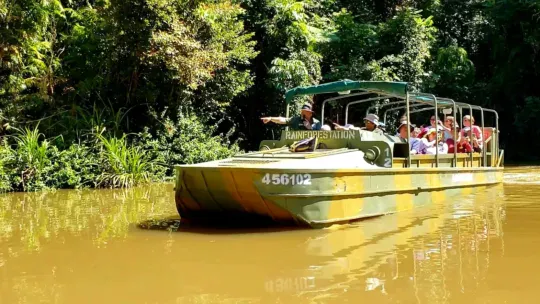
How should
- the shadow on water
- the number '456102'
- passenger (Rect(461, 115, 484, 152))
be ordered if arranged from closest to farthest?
the number '456102' < the shadow on water < passenger (Rect(461, 115, 484, 152))

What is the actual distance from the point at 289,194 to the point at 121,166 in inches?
284

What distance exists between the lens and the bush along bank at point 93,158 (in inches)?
503

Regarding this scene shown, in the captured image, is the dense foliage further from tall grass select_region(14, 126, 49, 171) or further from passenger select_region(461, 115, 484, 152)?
passenger select_region(461, 115, 484, 152)

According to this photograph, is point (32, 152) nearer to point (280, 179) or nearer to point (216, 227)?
point (216, 227)

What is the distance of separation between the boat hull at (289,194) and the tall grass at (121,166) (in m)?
5.37

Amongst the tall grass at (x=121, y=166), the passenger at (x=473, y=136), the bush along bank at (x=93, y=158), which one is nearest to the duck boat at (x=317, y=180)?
the passenger at (x=473, y=136)

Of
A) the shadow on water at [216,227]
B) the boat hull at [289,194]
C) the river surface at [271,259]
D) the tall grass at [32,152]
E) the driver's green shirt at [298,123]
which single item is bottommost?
the river surface at [271,259]

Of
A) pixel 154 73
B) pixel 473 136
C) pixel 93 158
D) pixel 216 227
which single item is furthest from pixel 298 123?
pixel 154 73

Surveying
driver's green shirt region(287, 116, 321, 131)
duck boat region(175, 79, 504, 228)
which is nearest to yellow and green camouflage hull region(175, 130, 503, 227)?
duck boat region(175, 79, 504, 228)

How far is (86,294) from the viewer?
4777 millimetres

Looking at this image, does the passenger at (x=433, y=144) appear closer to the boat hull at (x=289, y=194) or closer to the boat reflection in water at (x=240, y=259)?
the boat reflection in water at (x=240, y=259)

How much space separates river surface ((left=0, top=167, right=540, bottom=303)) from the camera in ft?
15.6

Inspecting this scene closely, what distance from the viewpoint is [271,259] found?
5941 mm

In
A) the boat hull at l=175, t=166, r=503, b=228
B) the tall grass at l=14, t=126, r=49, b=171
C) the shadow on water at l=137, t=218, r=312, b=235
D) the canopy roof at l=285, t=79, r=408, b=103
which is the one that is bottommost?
the shadow on water at l=137, t=218, r=312, b=235
